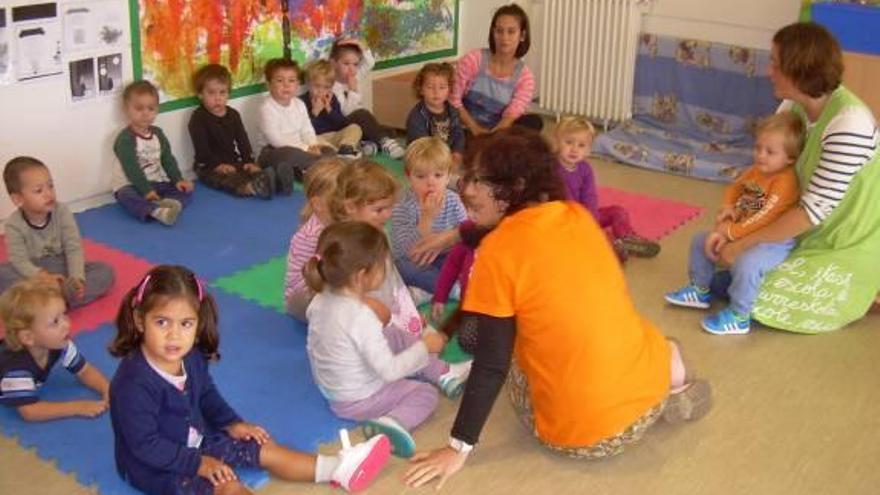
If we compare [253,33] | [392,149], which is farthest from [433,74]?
[253,33]

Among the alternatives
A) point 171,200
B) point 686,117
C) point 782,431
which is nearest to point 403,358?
point 782,431

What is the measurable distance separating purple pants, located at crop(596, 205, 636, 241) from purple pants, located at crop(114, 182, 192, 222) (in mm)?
2151

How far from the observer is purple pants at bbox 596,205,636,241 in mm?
4484

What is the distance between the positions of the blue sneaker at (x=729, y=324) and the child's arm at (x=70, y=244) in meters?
2.48

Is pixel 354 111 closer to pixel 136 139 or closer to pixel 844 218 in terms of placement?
pixel 136 139

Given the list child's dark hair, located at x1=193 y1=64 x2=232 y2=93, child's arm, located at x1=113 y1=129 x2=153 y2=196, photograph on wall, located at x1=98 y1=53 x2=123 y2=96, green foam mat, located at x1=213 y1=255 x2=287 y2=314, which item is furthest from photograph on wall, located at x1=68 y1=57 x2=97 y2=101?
green foam mat, located at x1=213 y1=255 x2=287 y2=314

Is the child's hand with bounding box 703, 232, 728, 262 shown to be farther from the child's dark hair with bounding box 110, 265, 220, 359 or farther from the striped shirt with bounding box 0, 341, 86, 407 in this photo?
the striped shirt with bounding box 0, 341, 86, 407

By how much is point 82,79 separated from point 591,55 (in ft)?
11.4

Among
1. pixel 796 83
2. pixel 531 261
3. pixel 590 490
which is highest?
pixel 796 83

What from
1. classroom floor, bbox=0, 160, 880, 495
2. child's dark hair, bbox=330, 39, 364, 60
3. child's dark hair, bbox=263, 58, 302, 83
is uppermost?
child's dark hair, bbox=330, 39, 364, 60

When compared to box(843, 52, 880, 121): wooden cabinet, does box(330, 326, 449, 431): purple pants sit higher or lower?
lower

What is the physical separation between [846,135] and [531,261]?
5.45 ft

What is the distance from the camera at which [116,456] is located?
2.54 meters

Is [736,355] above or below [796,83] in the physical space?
below
